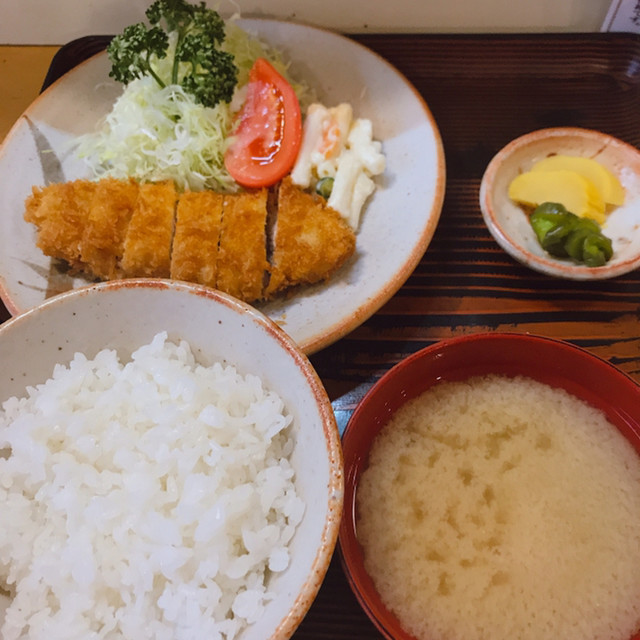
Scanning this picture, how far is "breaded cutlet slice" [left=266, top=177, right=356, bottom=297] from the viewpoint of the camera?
1823mm

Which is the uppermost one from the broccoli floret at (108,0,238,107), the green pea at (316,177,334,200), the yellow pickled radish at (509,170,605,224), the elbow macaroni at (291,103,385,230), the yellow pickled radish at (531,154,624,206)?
the broccoli floret at (108,0,238,107)

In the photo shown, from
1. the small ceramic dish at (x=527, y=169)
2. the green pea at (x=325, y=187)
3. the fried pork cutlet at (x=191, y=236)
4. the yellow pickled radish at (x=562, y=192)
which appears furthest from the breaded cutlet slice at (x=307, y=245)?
the yellow pickled radish at (x=562, y=192)

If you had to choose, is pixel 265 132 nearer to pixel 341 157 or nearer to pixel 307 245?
pixel 341 157

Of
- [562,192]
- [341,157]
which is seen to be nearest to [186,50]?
[341,157]

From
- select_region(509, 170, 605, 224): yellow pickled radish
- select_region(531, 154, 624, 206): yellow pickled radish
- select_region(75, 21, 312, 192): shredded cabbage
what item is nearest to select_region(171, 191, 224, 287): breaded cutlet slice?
select_region(75, 21, 312, 192): shredded cabbage

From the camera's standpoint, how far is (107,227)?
1.87 metres

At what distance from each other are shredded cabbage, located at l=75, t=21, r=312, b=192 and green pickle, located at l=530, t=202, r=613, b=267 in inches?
45.8

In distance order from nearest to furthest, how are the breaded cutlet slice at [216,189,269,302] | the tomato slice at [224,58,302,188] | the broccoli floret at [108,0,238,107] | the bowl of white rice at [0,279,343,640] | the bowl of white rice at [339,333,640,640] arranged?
the bowl of white rice at [0,279,343,640]
the bowl of white rice at [339,333,640,640]
the breaded cutlet slice at [216,189,269,302]
the broccoli floret at [108,0,238,107]
the tomato slice at [224,58,302,188]

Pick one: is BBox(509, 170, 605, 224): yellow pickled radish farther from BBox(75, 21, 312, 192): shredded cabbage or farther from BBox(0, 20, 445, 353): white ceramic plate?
BBox(75, 21, 312, 192): shredded cabbage

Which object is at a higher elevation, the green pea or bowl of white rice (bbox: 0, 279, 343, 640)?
the green pea

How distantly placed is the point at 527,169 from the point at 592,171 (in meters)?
0.22

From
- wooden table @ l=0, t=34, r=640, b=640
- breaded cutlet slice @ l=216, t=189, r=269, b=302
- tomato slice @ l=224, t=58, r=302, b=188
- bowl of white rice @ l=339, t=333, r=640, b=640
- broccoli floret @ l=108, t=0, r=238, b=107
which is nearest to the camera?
bowl of white rice @ l=339, t=333, r=640, b=640

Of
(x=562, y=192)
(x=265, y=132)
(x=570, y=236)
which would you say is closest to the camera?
(x=570, y=236)

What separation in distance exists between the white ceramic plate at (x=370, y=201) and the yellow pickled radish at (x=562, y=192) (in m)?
0.33
